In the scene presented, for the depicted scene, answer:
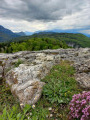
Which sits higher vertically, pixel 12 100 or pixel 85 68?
pixel 85 68

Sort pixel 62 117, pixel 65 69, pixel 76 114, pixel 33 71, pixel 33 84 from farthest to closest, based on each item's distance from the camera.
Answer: pixel 65 69 < pixel 33 71 < pixel 33 84 < pixel 62 117 < pixel 76 114

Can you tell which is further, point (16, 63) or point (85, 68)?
point (16, 63)

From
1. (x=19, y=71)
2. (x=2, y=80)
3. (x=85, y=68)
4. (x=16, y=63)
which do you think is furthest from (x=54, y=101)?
(x=16, y=63)

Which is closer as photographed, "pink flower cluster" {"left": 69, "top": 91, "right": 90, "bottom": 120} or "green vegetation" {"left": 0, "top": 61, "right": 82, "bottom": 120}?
"pink flower cluster" {"left": 69, "top": 91, "right": 90, "bottom": 120}

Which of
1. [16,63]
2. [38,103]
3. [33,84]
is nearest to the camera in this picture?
[38,103]

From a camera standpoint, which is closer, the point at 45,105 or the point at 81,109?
the point at 81,109

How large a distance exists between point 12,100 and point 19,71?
2.46 meters

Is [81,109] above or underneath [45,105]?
above

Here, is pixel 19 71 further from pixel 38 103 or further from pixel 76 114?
pixel 76 114

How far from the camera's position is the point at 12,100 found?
5660 millimetres

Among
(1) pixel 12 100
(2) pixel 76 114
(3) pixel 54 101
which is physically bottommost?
(1) pixel 12 100

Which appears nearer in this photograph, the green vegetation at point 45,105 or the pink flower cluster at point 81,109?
the pink flower cluster at point 81,109

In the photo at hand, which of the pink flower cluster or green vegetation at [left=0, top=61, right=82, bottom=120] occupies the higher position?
the pink flower cluster

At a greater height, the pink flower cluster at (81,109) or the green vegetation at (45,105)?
the pink flower cluster at (81,109)
